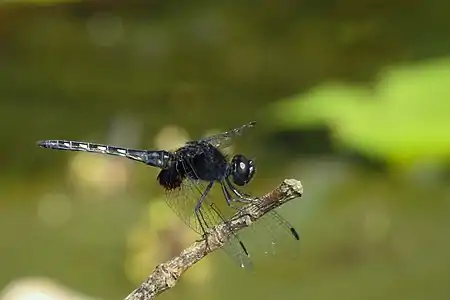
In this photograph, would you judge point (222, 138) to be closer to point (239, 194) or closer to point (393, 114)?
point (239, 194)

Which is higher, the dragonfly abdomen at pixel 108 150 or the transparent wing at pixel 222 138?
the dragonfly abdomen at pixel 108 150

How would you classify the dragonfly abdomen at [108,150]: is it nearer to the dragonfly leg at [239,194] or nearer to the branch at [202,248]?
the dragonfly leg at [239,194]

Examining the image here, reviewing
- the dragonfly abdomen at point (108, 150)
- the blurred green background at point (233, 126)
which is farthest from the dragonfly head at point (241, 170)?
the blurred green background at point (233, 126)

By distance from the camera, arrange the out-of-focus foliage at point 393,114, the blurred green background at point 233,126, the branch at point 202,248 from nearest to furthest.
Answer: the branch at point 202,248 → the blurred green background at point 233,126 → the out-of-focus foliage at point 393,114

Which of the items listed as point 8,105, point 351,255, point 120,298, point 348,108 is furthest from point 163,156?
point 8,105

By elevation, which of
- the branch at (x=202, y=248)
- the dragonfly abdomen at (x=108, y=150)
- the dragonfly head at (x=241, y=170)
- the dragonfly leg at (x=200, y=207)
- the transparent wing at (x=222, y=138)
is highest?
the dragonfly abdomen at (x=108, y=150)

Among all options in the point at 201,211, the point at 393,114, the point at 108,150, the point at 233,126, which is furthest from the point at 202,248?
the point at 233,126

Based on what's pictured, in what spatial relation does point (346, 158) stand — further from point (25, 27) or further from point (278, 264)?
point (25, 27)
